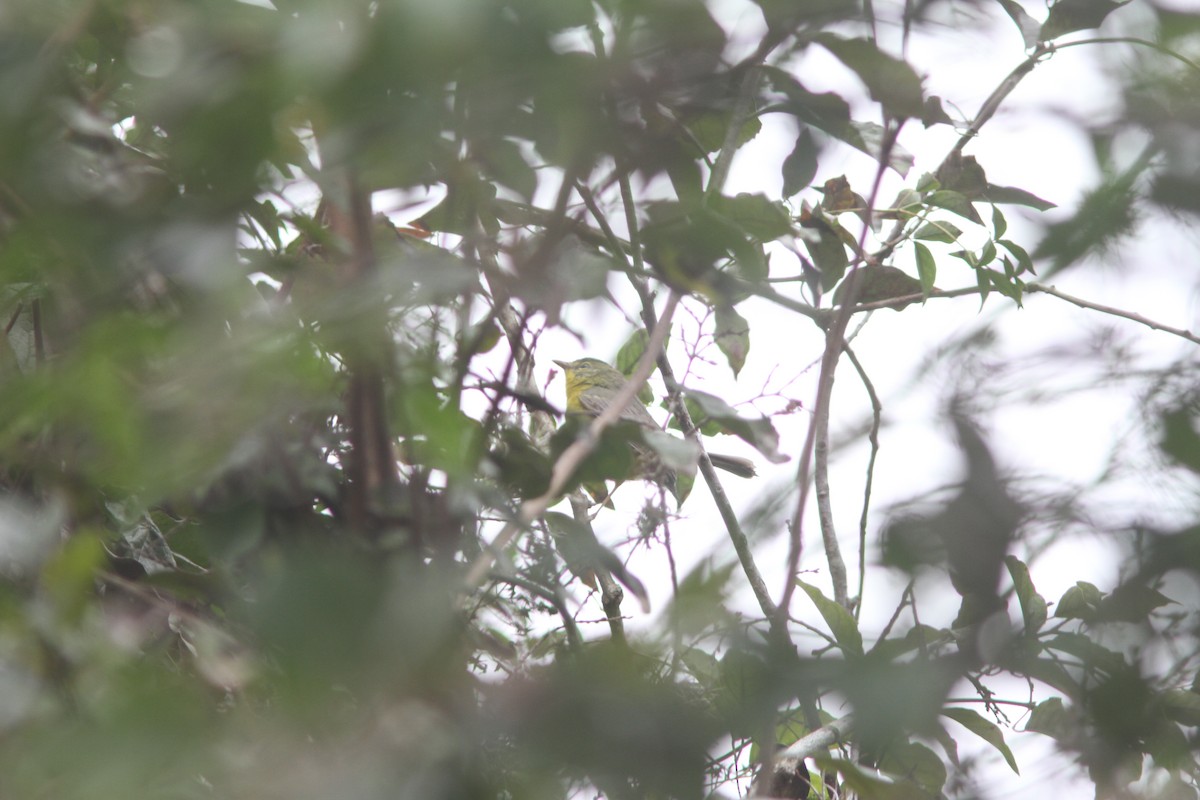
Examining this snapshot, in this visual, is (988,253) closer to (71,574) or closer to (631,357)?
(631,357)

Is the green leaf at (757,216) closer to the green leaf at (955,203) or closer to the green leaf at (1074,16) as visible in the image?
the green leaf at (1074,16)

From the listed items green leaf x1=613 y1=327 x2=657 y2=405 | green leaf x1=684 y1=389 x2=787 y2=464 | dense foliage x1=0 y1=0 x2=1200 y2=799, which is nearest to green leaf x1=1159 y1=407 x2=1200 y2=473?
dense foliage x1=0 y1=0 x2=1200 y2=799

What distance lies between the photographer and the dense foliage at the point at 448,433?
372 millimetres

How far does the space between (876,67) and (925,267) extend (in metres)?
1.05

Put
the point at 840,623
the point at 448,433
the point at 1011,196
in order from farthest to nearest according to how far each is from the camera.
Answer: the point at 1011,196 < the point at 840,623 < the point at 448,433

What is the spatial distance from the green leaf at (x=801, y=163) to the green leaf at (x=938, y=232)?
641 millimetres

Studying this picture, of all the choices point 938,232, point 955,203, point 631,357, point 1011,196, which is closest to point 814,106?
point 1011,196

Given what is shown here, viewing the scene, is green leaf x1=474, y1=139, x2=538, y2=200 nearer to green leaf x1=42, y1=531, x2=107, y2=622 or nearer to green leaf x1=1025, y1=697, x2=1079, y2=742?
green leaf x1=42, y1=531, x2=107, y2=622

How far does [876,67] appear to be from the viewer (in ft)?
1.70

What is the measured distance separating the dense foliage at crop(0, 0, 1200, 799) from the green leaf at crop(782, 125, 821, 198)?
96 millimetres

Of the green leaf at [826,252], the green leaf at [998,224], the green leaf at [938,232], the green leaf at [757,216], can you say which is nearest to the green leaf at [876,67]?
the green leaf at [757,216]

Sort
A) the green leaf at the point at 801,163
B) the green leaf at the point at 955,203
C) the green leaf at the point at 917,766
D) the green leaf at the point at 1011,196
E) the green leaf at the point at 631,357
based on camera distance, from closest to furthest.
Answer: the green leaf at the point at 917,766 → the green leaf at the point at 801,163 → the green leaf at the point at 1011,196 → the green leaf at the point at 955,203 → the green leaf at the point at 631,357

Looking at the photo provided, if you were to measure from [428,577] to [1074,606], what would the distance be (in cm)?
36

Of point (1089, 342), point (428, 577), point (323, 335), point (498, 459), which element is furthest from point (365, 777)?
point (1089, 342)
